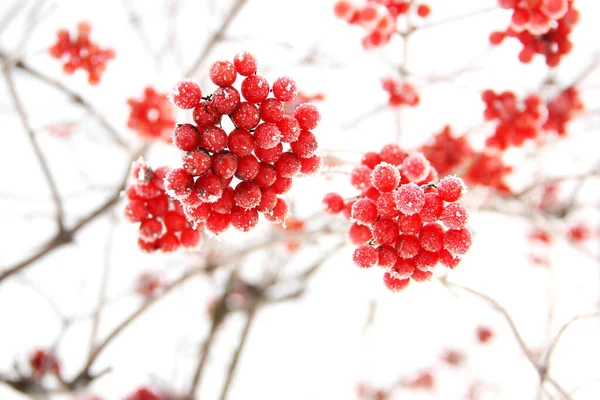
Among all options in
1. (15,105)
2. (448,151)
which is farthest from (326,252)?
(15,105)

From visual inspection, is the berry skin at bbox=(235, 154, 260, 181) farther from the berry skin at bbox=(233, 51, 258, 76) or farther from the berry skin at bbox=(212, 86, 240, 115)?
the berry skin at bbox=(233, 51, 258, 76)

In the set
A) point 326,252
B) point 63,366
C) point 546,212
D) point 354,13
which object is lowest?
point 63,366

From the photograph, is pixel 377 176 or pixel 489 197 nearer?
pixel 377 176

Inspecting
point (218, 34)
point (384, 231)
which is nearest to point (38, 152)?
point (218, 34)

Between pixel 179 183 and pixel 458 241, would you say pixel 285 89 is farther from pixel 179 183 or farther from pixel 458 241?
pixel 458 241

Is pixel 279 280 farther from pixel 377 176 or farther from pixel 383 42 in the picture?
pixel 377 176

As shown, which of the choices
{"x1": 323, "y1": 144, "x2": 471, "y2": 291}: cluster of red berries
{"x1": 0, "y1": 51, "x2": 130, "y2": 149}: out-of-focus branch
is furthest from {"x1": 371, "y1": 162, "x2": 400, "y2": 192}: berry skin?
{"x1": 0, "y1": 51, "x2": 130, "y2": 149}: out-of-focus branch

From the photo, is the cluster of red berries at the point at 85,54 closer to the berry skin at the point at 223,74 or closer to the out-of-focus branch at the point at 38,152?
the out-of-focus branch at the point at 38,152
